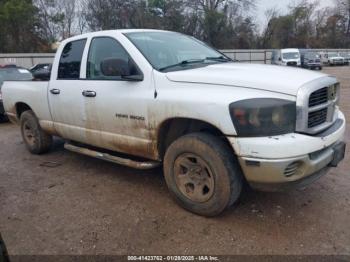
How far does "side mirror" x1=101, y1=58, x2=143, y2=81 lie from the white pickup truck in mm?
11

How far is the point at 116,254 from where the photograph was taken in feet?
9.67

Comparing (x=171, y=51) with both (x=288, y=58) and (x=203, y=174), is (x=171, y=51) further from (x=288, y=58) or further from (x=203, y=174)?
(x=288, y=58)

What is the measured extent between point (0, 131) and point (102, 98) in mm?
5382

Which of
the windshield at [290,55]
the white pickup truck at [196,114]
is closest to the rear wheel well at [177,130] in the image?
the white pickup truck at [196,114]

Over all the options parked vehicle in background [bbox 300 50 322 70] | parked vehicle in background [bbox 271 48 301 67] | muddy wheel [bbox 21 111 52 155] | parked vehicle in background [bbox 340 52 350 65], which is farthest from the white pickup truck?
parked vehicle in background [bbox 340 52 350 65]

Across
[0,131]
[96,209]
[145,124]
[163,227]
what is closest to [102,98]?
[145,124]

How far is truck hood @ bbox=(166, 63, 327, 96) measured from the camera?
303 centimetres

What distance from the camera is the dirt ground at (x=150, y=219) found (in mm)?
3027

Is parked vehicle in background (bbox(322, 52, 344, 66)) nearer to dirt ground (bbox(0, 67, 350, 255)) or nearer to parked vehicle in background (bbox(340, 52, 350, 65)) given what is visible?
parked vehicle in background (bbox(340, 52, 350, 65))

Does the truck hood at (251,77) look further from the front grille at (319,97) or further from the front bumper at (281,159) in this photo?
the front bumper at (281,159)

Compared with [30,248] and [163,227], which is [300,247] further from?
[30,248]

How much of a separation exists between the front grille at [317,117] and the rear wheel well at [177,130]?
84cm

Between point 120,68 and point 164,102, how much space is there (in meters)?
0.68

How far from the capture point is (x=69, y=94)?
15.1 ft
